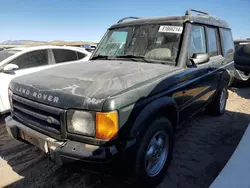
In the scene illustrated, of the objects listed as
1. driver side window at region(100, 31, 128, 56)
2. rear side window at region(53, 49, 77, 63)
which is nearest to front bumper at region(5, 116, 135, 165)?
driver side window at region(100, 31, 128, 56)

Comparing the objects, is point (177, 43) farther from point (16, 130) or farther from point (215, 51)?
point (16, 130)

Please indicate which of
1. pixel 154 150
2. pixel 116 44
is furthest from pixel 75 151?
pixel 116 44

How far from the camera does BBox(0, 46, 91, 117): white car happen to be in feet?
14.9

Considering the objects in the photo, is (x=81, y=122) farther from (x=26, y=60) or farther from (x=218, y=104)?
(x=26, y=60)

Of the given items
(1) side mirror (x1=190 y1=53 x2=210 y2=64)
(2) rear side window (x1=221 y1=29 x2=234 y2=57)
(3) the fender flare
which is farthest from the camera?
(2) rear side window (x1=221 y1=29 x2=234 y2=57)

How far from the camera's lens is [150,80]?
2256 mm

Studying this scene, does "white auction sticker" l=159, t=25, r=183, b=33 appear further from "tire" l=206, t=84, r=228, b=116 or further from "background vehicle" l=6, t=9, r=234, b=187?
"tire" l=206, t=84, r=228, b=116

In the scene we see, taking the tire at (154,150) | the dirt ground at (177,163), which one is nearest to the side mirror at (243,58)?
the tire at (154,150)

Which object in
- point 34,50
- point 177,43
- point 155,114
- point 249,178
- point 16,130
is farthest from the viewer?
point 34,50

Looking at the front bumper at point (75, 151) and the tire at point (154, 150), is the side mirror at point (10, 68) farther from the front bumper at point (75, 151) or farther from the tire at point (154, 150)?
the tire at point (154, 150)

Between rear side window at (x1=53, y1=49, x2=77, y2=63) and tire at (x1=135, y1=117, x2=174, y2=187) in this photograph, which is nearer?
tire at (x1=135, y1=117, x2=174, y2=187)

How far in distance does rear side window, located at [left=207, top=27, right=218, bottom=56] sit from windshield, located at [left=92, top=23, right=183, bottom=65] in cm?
95

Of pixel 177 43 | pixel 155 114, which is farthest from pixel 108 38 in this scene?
pixel 155 114

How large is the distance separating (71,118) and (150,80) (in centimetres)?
94
